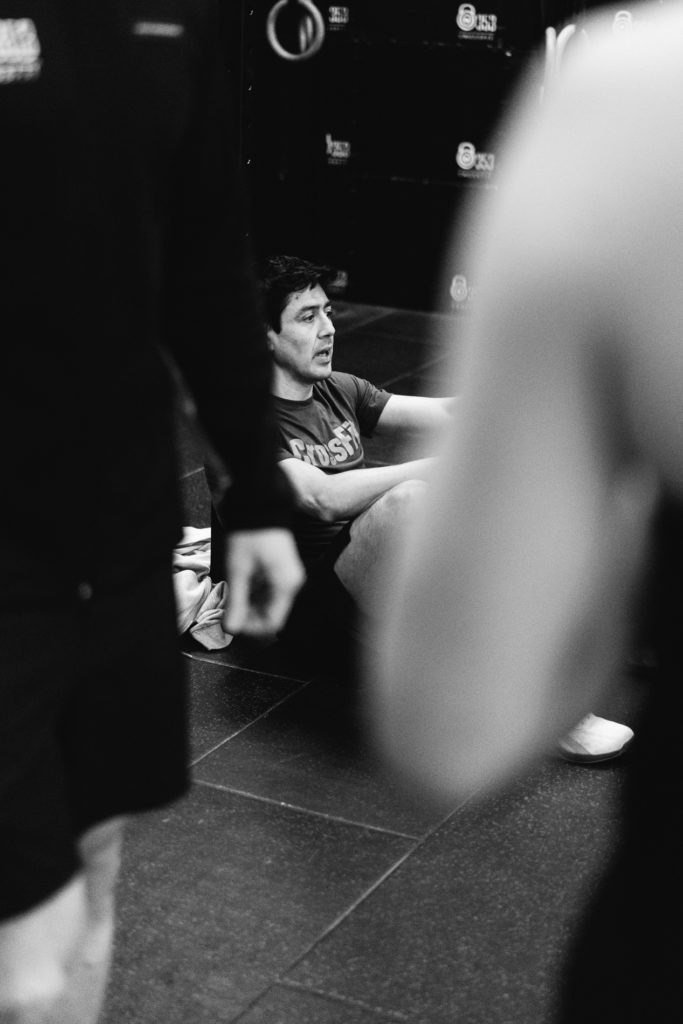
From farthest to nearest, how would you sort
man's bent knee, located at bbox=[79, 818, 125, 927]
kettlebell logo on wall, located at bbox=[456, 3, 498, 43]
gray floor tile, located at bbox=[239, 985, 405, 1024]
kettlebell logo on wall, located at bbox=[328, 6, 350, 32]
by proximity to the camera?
kettlebell logo on wall, located at bbox=[328, 6, 350, 32]
kettlebell logo on wall, located at bbox=[456, 3, 498, 43]
gray floor tile, located at bbox=[239, 985, 405, 1024]
man's bent knee, located at bbox=[79, 818, 125, 927]

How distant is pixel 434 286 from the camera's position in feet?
27.5

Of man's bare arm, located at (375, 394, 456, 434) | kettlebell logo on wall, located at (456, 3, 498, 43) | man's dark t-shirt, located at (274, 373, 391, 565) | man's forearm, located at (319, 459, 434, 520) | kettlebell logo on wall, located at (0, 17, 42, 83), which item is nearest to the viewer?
A: kettlebell logo on wall, located at (0, 17, 42, 83)

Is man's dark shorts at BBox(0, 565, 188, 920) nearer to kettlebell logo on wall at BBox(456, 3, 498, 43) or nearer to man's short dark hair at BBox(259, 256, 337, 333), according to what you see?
man's short dark hair at BBox(259, 256, 337, 333)

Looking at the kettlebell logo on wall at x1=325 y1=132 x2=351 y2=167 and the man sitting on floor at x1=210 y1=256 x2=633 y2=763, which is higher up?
the kettlebell logo on wall at x1=325 y1=132 x2=351 y2=167

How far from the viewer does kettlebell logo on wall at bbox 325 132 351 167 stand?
328 inches

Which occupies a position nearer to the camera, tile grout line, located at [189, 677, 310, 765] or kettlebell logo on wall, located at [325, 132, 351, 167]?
tile grout line, located at [189, 677, 310, 765]

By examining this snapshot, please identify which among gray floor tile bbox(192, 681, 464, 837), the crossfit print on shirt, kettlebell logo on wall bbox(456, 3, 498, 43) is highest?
kettlebell logo on wall bbox(456, 3, 498, 43)

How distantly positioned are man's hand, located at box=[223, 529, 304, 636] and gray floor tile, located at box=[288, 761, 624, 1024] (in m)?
0.92

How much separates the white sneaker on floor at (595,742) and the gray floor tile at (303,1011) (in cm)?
98

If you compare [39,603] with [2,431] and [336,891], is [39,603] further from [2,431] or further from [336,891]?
[336,891]

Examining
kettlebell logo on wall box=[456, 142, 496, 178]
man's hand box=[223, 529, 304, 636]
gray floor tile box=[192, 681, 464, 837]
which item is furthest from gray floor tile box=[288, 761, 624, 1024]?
kettlebell logo on wall box=[456, 142, 496, 178]

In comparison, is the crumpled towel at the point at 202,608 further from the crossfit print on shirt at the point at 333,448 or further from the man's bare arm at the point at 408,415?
the man's bare arm at the point at 408,415

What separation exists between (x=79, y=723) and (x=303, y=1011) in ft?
3.31

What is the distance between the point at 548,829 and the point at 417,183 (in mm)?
5764
